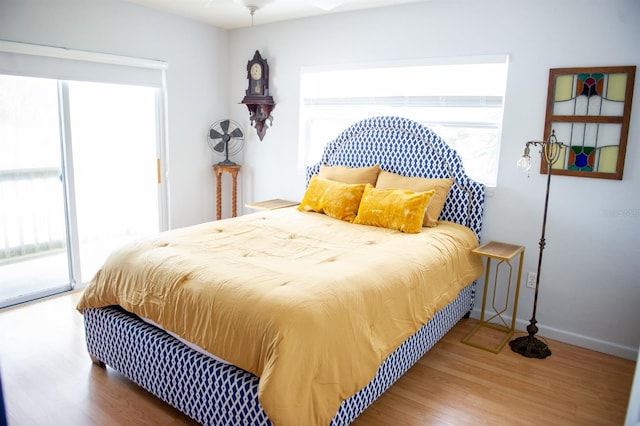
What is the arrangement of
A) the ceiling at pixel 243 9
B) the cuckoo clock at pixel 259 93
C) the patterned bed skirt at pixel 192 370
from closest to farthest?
the patterned bed skirt at pixel 192 370 < the ceiling at pixel 243 9 < the cuckoo clock at pixel 259 93

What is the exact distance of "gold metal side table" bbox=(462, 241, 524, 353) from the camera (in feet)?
10.2

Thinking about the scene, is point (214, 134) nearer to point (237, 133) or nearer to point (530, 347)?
point (237, 133)

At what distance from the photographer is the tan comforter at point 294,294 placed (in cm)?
179

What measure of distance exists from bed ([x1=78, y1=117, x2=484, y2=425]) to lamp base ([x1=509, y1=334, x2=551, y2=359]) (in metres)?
0.43

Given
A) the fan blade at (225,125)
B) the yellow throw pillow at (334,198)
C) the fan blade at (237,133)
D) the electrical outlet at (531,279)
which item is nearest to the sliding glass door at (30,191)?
the fan blade at (225,125)

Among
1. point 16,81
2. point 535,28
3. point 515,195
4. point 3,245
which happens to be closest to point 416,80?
point 535,28

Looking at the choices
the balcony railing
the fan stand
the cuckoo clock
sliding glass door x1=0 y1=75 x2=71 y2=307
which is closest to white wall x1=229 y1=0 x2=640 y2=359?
the cuckoo clock

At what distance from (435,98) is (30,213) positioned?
11.2 feet

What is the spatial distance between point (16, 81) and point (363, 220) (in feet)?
9.20

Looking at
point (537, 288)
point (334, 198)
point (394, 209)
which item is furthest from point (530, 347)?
point (334, 198)

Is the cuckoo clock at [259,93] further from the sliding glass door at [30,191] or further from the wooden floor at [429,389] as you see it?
the wooden floor at [429,389]

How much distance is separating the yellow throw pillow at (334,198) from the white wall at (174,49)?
59.9 inches

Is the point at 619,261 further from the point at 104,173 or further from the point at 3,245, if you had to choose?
the point at 3,245

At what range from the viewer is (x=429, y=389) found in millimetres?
2619
